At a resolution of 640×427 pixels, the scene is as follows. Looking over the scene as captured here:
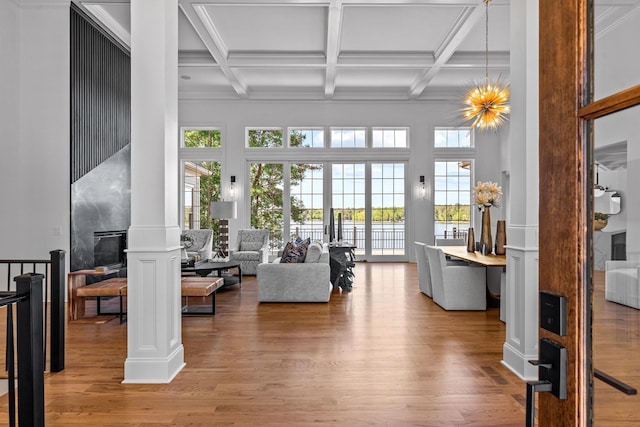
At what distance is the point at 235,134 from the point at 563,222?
377 inches

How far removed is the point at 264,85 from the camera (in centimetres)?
935

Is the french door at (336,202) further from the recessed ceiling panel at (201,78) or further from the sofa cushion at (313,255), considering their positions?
the sofa cushion at (313,255)

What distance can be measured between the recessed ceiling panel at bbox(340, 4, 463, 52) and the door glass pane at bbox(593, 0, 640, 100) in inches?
212

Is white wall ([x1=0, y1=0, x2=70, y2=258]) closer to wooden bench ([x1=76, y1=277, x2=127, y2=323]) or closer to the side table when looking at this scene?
the side table

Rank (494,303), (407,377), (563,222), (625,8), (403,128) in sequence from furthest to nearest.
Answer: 1. (403,128)
2. (494,303)
3. (407,377)
4. (563,222)
5. (625,8)

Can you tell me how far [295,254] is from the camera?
5.80 meters

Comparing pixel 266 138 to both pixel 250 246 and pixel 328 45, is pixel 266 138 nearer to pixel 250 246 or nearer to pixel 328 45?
pixel 250 246

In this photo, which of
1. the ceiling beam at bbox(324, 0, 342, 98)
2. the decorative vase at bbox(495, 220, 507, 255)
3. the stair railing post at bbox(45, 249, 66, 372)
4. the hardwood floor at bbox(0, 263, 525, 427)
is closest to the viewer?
the hardwood floor at bbox(0, 263, 525, 427)

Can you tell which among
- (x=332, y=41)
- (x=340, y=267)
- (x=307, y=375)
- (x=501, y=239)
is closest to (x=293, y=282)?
(x=340, y=267)

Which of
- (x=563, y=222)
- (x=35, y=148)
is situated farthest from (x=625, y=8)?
(x=35, y=148)

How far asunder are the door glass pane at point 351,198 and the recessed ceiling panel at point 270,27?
3384 mm

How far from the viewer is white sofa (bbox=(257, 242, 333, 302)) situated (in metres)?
5.57

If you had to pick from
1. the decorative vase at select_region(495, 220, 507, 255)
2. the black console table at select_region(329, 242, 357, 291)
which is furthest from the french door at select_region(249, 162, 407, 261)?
the decorative vase at select_region(495, 220, 507, 255)

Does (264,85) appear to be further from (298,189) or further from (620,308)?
(620,308)
